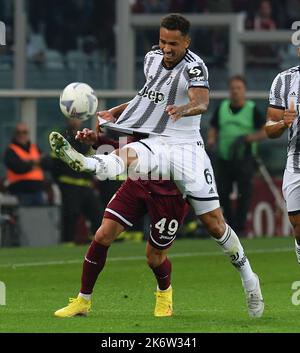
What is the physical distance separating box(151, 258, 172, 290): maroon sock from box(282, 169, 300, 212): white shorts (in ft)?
4.00

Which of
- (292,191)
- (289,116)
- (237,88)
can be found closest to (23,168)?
(237,88)

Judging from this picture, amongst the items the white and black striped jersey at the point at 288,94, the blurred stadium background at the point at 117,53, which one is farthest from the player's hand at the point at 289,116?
the blurred stadium background at the point at 117,53

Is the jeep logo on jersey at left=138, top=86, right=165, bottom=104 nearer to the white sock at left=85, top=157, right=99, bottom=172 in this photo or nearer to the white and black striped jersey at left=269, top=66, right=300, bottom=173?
the white sock at left=85, top=157, right=99, bottom=172

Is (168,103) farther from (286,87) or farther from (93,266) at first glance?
(93,266)

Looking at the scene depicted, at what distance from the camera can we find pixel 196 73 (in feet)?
34.4

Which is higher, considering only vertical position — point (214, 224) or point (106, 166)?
point (106, 166)

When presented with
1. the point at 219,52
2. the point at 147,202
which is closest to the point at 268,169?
the point at 219,52

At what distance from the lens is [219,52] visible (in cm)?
2503

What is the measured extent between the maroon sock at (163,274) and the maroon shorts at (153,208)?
8.1 inches

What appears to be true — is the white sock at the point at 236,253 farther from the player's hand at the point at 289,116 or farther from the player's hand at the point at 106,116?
the player's hand at the point at 106,116

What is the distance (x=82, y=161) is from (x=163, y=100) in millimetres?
943

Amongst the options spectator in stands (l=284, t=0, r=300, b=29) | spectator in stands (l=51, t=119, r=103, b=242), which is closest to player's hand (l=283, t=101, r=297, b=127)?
spectator in stands (l=51, t=119, r=103, b=242)

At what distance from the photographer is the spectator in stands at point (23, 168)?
19312 millimetres

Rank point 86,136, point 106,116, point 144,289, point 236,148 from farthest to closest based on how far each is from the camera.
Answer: point 236,148
point 144,289
point 106,116
point 86,136
